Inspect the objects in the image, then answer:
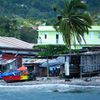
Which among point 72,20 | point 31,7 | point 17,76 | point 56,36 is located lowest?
point 17,76

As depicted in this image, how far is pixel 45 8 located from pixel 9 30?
136 ft

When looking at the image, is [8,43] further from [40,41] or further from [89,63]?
[89,63]

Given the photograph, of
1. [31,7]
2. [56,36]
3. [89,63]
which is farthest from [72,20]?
[31,7]

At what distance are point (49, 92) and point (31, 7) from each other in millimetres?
83399

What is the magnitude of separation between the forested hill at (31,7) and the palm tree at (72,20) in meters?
56.1

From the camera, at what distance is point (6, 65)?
2837 inches

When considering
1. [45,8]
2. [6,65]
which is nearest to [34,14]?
[45,8]

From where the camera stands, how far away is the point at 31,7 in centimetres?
13725

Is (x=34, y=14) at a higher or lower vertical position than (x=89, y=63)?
higher

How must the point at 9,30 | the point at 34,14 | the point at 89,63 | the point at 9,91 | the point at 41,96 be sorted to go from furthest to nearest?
the point at 34,14
the point at 9,30
the point at 89,63
the point at 9,91
the point at 41,96

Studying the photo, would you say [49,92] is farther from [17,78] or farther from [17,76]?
[17,78]

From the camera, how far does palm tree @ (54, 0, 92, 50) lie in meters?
67.5

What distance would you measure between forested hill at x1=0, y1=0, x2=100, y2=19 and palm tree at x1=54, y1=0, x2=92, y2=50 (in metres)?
56.1

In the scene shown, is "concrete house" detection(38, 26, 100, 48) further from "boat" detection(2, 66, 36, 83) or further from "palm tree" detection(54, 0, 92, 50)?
"boat" detection(2, 66, 36, 83)
